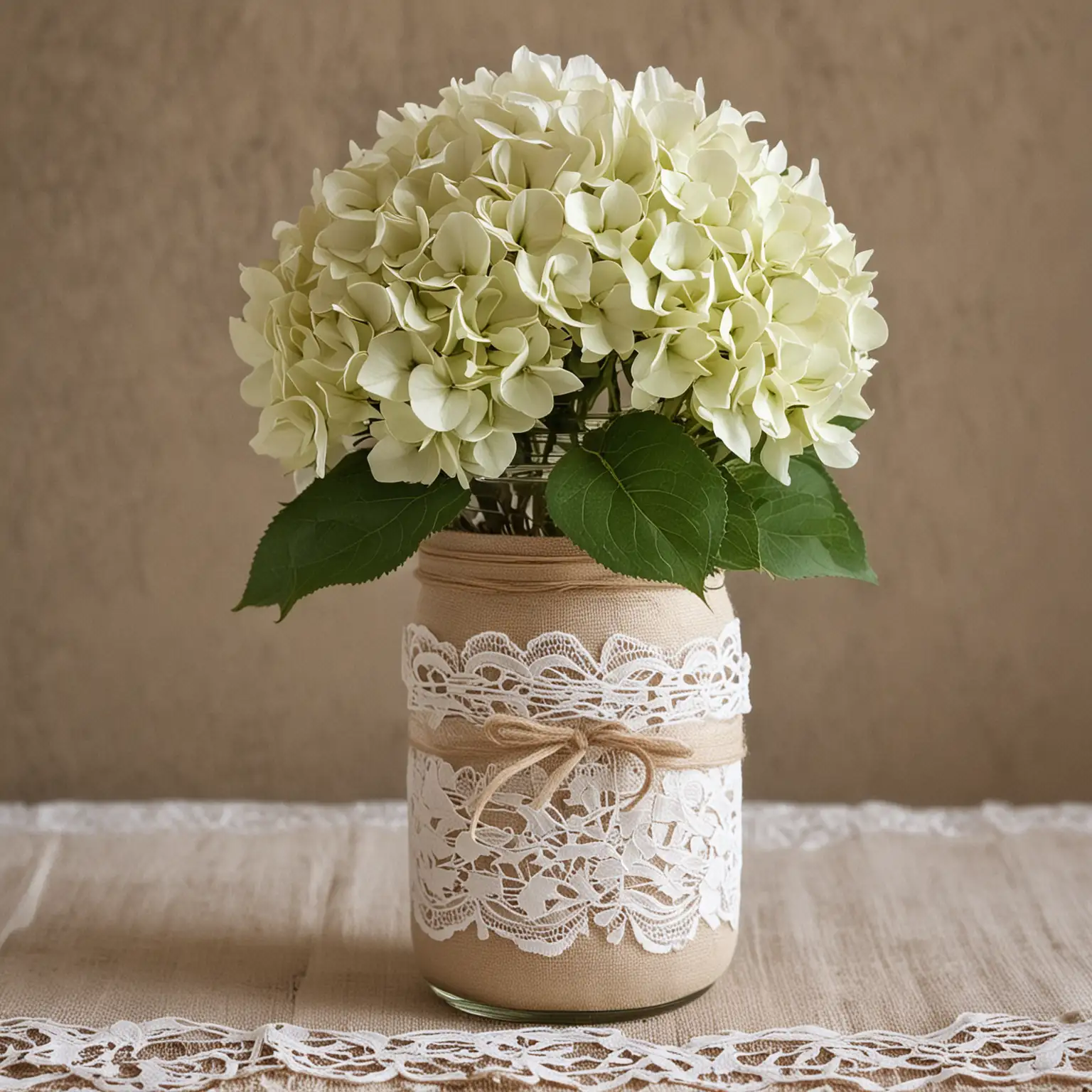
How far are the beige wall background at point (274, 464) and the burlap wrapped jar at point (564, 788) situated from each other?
0.55m

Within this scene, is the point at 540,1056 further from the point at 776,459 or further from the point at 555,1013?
the point at 776,459

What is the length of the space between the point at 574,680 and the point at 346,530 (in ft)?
0.52

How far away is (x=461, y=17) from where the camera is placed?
1291 mm

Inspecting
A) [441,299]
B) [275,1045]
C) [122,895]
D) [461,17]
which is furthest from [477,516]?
[461,17]

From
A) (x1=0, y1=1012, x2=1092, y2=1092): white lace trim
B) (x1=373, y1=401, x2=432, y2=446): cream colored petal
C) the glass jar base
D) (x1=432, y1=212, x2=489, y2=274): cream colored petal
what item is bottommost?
(x1=0, y1=1012, x2=1092, y2=1092): white lace trim

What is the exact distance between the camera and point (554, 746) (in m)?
0.79

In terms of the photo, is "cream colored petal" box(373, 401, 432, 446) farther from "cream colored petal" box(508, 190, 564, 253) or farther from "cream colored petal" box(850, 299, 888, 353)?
"cream colored petal" box(850, 299, 888, 353)

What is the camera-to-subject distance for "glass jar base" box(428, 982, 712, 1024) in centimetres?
82

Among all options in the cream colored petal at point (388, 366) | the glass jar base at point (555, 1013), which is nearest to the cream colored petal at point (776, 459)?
the cream colored petal at point (388, 366)

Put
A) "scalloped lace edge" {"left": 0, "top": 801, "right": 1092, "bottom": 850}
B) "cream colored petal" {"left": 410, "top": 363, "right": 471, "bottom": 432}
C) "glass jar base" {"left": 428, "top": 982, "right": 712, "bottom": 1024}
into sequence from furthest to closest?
"scalloped lace edge" {"left": 0, "top": 801, "right": 1092, "bottom": 850}, "glass jar base" {"left": 428, "top": 982, "right": 712, "bottom": 1024}, "cream colored petal" {"left": 410, "top": 363, "right": 471, "bottom": 432}

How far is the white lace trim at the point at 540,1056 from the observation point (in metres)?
0.76

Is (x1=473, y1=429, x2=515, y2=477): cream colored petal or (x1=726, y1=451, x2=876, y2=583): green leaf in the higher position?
(x1=473, y1=429, x2=515, y2=477): cream colored petal

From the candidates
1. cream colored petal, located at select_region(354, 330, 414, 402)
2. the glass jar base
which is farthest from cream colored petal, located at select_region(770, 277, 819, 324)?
the glass jar base

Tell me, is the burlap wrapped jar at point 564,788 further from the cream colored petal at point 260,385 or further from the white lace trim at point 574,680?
the cream colored petal at point 260,385
